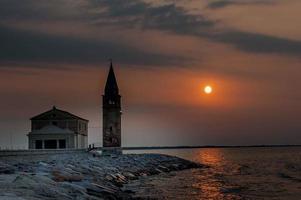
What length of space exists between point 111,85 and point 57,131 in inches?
707

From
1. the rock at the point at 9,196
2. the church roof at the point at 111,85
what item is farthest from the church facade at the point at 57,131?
the rock at the point at 9,196

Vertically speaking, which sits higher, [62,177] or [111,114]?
[111,114]

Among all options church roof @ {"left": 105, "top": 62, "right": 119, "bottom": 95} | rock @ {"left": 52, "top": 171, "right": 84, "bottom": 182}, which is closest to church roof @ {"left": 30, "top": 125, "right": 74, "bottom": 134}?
church roof @ {"left": 105, "top": 62, "right": 119, "bottom": 95}

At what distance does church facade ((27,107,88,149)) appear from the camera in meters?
81.6

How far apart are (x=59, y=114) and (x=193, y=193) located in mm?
46923

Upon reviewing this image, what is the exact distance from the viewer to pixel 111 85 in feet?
318

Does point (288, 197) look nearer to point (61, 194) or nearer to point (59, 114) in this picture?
point (61, 194)

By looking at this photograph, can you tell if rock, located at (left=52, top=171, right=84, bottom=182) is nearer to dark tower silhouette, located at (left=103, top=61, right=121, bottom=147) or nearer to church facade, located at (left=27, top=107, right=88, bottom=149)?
church facade, located at (left=27, top=107, right=88, bottom=149)

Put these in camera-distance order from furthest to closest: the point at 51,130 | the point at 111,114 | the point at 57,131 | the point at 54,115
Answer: the point at 111,114 < the point at 54,115 < the point at 57,131 < the point at 51,130

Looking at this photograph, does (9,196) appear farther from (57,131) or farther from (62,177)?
(57,131)

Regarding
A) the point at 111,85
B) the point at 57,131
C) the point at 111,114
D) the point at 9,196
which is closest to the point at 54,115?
the point at 57,131

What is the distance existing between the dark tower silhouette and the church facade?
4.43 metres

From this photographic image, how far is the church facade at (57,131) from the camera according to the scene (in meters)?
81.6

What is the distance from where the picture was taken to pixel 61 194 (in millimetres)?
23844
